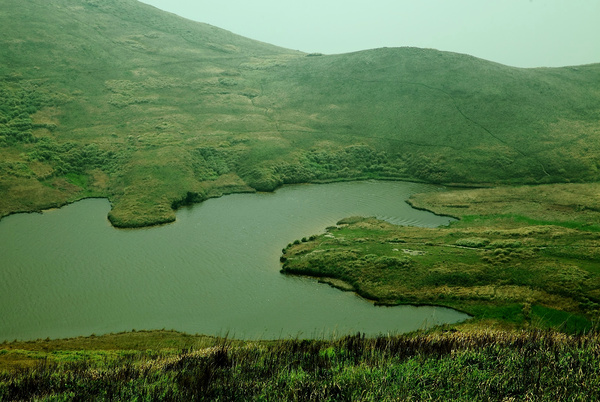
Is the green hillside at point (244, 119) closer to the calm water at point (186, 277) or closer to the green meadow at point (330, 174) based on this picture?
the green meadow at point (330, 174)

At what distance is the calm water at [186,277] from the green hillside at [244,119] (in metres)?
4.85

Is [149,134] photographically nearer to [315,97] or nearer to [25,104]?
[25,104]

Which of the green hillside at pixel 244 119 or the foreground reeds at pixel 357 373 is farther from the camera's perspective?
the green hillside at pixel 244 119

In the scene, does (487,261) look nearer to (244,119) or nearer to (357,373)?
(357,373)

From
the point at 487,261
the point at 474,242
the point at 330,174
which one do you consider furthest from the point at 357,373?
the point at 330,174

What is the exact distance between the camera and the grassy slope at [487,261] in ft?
115

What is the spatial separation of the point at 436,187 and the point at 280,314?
3890 centimetres

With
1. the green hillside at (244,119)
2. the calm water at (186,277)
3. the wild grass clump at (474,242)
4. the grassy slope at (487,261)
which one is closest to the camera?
the grassy slope at (487,261)

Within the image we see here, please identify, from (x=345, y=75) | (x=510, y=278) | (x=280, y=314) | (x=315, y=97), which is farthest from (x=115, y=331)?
(x=345, y=75)

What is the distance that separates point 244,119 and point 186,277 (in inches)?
1987

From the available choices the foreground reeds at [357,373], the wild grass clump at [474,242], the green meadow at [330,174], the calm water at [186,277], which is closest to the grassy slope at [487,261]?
the wild grass clump at [474,242]

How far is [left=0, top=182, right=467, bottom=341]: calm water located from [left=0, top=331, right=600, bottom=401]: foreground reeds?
288 inches

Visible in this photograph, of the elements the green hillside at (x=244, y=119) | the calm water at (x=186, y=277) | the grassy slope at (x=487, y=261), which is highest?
the green hillside at (x=244, y=119)

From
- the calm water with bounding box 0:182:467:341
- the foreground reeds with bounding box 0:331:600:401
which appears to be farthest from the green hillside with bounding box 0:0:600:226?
the foreground reeds with bounding box 0:331:600:401
